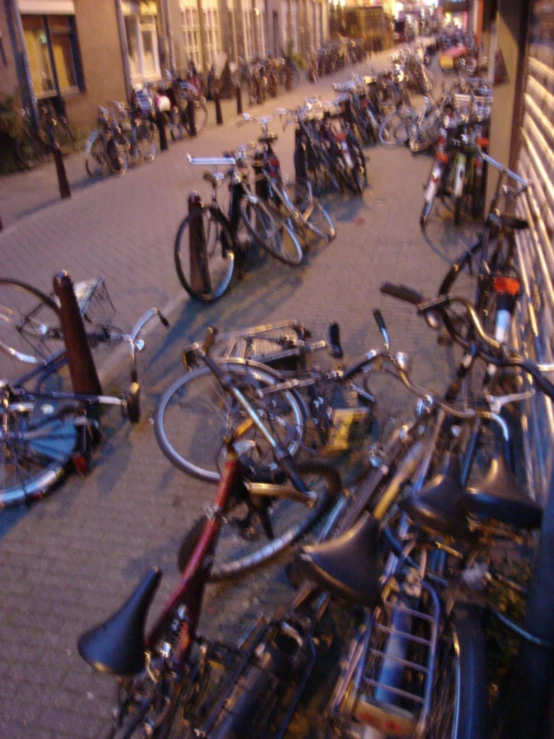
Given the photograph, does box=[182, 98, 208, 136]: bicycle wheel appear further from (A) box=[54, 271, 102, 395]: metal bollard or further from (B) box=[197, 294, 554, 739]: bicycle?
(B) box=[197, 294, 554, 739]: bicycle

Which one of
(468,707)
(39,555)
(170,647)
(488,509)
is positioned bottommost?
(39,555)

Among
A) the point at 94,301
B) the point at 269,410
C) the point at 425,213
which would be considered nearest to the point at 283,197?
the point at 425,213

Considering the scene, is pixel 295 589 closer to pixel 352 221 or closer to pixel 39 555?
pixel 39 555

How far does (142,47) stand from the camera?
1827cm

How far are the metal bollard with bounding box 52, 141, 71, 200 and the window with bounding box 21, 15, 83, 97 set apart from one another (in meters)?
4.89

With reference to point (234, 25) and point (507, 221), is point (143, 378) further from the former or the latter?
point (234, 25)

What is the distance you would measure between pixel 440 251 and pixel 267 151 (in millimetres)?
2198

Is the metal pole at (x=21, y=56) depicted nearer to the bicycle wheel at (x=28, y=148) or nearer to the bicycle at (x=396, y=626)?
the bicycle wheel at (x=28, y=148)

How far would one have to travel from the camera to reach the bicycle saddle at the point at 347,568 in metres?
1.91

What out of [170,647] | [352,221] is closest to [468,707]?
[170,647]

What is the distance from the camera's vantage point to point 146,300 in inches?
250

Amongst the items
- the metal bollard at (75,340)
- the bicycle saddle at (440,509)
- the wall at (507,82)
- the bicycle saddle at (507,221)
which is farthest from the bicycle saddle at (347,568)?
the wall at (507,82)

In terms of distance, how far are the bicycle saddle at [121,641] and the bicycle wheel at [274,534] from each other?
974mm

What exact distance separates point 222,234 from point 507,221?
2.69 meters
